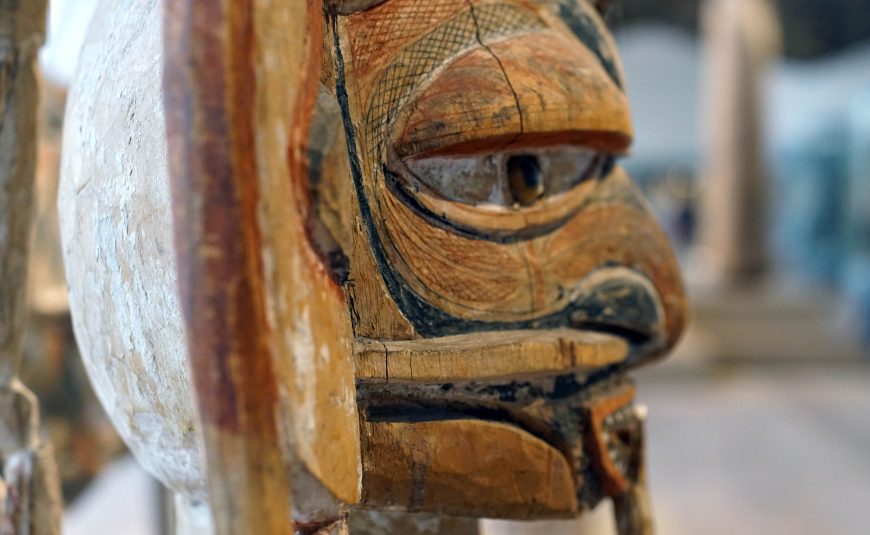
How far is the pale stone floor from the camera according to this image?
1.62m

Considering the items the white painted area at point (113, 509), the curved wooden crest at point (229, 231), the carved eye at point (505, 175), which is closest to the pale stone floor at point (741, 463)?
the white painted area at point (113, 509)

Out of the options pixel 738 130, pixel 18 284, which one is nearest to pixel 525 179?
pixel 18 284

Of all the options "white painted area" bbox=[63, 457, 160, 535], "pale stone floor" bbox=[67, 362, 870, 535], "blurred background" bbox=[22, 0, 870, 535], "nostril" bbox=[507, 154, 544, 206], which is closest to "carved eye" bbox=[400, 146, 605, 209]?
"nostril" bbox=[507, 154, 544, 206]

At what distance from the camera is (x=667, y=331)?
0.64 metres

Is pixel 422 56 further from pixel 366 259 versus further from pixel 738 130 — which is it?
pixel 738 130

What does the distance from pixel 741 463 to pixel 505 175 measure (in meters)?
1.75

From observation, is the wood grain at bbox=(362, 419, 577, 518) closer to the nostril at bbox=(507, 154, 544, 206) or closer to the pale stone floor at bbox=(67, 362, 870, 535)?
the nostril at bbox=(507, 154, 544, 206)

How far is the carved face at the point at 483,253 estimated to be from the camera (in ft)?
1.64

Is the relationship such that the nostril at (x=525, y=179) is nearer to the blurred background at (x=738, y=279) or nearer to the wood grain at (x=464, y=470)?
the wood grain at (x=464, y=470)

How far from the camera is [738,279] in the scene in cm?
369

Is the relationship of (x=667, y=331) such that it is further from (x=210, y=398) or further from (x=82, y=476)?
(x=82, y=476)

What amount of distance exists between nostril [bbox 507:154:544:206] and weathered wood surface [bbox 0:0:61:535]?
0.41 meters

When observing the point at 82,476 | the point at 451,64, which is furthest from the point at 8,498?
the point at 82,476

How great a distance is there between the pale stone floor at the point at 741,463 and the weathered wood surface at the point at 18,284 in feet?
1.74
